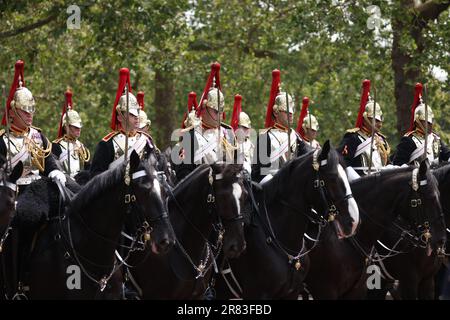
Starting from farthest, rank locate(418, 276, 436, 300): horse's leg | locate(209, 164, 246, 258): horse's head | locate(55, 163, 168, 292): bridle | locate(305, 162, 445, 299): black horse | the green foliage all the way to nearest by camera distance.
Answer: the green foliage → locate(418, 276, 436, 300): horse's leg → locate(305, 162, 445, 299): black horse → locate(209, 164, 246, 258): horse's head → locate(55, 163, 168, 292): bridle

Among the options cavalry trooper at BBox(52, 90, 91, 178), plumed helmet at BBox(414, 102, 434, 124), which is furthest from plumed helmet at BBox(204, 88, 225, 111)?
plumed helmet at BBox(414, 102, 434, 124)

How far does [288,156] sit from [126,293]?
271cm

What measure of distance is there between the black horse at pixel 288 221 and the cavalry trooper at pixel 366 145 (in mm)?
2131

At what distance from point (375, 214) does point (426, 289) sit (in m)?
Result: 1.21

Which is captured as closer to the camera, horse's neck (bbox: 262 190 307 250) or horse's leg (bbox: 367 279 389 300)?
horse's neck (bbox: 262 190 307 250)

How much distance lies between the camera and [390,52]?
69.8 ft

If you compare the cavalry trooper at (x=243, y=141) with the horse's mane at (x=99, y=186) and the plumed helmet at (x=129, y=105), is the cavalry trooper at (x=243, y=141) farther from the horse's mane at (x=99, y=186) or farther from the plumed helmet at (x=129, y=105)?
the horse's mane at (x=99, y=186)

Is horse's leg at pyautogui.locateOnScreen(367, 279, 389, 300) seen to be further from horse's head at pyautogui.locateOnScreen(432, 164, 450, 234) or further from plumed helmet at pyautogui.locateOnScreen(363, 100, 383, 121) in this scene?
plumed helmet at pyautogui.locateOnScreen(363, 100, 383, 121)

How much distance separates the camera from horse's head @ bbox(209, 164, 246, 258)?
10000 millimetres

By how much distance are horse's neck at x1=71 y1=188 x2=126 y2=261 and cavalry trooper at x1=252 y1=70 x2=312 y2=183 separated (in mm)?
2691

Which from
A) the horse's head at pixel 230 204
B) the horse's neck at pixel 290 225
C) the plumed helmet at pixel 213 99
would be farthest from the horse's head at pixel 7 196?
the plumed helmet at pixel 213 99

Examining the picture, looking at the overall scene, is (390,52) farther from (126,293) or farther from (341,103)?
(126,293)
